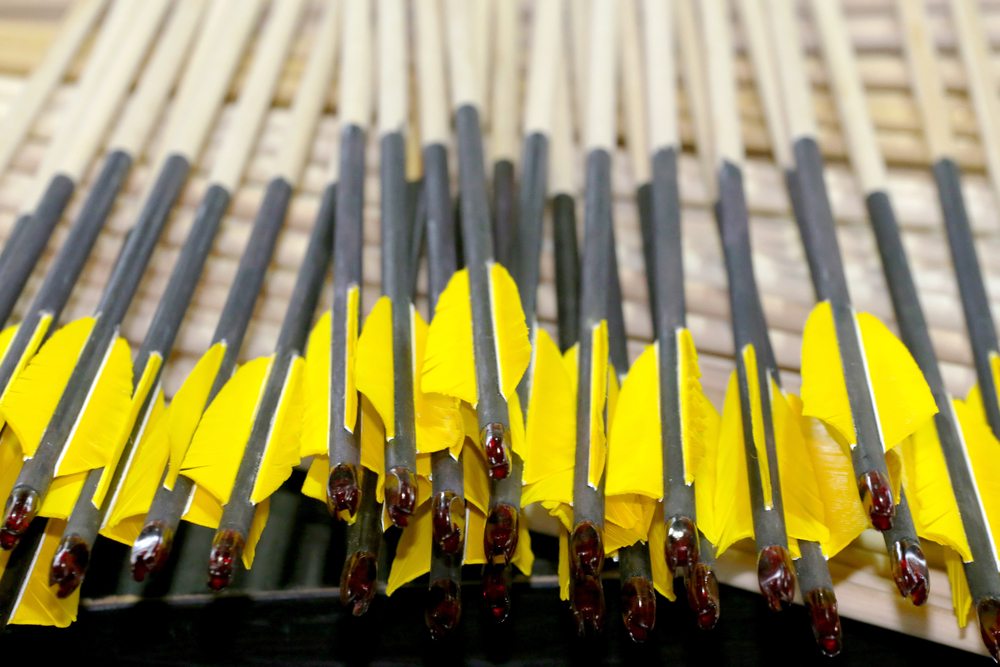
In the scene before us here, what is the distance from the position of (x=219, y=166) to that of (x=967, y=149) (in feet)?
2.10

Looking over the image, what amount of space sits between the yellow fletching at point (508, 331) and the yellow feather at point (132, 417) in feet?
0.75

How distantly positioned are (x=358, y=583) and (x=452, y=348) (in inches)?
6.0

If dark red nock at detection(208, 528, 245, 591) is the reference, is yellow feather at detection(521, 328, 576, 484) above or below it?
above

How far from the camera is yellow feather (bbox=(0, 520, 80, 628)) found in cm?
52

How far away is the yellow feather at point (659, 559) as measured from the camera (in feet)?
1.77

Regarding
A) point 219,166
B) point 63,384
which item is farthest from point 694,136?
point 63,384

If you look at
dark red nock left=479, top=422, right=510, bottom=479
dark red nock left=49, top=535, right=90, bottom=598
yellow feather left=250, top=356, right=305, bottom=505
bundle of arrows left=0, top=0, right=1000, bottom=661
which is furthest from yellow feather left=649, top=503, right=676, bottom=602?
dark red nock left=49, top=535, right=90, bottom=598

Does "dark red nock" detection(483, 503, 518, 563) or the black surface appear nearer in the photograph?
"dark red nock" detection(483, 503, 518, 563)

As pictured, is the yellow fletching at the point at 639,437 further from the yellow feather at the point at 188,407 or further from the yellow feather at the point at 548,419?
the yellow feather at the point at 188,407

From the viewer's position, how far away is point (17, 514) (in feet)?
1.62

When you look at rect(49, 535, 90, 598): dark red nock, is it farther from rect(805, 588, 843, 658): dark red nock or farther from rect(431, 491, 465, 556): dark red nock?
rect(805, 588, 843, 658): dark red nock

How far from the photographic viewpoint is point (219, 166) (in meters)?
0.77

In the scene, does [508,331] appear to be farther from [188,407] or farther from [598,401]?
[188,407]

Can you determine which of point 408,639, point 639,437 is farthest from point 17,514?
point 639,437
